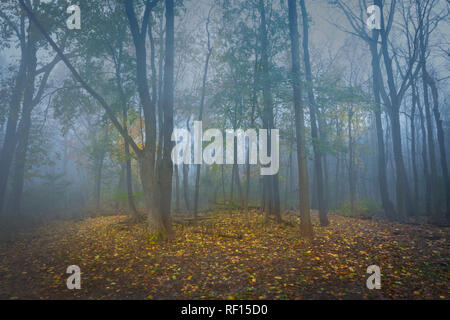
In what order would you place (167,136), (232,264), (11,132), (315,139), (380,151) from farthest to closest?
1. (380,151)
2. (11,132)
3. (315,139)
4. (167,136)
5. (232,264)

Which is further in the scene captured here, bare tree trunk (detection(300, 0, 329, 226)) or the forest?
bare tree trunk (detection(300, 0, 329, 226))

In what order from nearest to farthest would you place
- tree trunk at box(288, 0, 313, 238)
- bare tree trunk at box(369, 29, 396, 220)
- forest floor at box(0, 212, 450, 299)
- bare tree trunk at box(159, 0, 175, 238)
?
forest floor at box(0, 212, 450, 299) → tree trunk at box(288, 0, 313, 238) → bare tree trunk at box(159, 0, 175, 238) → bare tree trunk at box(369, 29, 396, 220)

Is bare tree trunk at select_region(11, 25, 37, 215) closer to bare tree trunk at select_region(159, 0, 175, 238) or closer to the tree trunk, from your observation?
bare tree trunk at select_region(159, 0, 175, 238)

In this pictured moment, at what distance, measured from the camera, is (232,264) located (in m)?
5.75

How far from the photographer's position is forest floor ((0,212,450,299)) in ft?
14.2

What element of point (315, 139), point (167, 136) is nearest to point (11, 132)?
point (167, 136)

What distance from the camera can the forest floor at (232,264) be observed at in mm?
4321

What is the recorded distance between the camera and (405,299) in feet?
12.6

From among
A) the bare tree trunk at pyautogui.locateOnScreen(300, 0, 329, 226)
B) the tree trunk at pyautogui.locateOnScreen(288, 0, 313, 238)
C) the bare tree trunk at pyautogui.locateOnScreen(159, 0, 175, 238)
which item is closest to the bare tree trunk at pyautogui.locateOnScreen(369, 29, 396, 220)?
the bare tree trunk at pyautogui.locateOnScreen(300, 0, 329, 226)

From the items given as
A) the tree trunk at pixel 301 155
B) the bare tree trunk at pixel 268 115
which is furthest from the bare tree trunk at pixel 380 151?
the tree trunk at pixel 301 155

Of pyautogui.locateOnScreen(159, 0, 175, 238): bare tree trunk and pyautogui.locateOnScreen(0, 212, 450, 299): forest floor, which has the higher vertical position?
pyautogui.locateOnScreen(159, 0, 175, 238): bare tree trunk

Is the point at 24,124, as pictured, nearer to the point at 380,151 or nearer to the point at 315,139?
the point at 315,139

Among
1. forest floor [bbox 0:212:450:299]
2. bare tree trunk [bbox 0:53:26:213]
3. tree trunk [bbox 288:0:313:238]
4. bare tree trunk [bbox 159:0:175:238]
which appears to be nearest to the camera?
forest floor [bbox 0:212:450:299]
